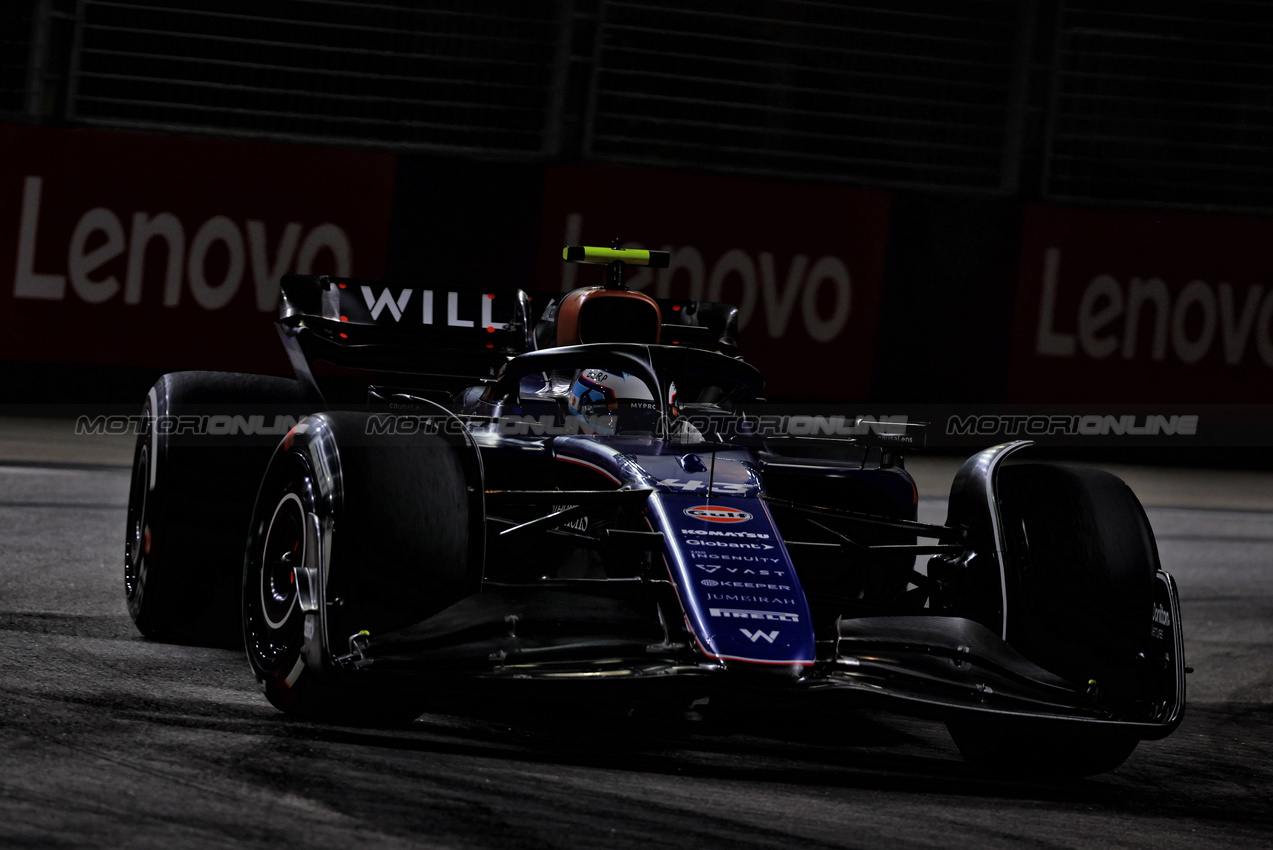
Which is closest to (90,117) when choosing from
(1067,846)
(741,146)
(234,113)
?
(234,113)

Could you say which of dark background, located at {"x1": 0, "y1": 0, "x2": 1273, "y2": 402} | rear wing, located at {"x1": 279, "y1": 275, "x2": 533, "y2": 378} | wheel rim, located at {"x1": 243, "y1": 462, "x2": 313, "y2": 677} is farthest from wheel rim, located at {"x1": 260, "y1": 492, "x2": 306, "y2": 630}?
dark background, located at {"x1": 0, "y1": 0, "x2": 1273, "y2": 402}

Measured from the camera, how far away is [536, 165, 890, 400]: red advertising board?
12531 millimetres

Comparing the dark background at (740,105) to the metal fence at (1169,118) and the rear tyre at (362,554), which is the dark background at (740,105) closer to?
the metal fence at (1169,118)

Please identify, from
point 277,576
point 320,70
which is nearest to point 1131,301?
point 320,70

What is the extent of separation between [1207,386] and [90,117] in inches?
353

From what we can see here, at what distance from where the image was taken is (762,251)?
41.5ft

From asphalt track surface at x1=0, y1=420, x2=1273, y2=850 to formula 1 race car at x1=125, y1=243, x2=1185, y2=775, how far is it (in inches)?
7.3

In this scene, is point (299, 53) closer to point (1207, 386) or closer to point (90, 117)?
point (90, 117)

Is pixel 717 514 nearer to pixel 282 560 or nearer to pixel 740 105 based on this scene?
pixel 282 560

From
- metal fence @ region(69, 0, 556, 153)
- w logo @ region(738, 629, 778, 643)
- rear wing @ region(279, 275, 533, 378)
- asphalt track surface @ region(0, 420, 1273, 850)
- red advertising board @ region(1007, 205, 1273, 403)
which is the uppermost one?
metal fence @ region(69, 0, 556, 153)

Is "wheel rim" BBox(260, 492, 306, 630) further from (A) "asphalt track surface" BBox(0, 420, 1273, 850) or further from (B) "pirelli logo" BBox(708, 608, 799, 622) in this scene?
(B) "pirelli logo" BBox(708, 608, 799, 622)

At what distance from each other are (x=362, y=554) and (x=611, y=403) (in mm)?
1547

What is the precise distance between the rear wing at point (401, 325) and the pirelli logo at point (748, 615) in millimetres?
3050

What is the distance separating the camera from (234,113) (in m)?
12.6
